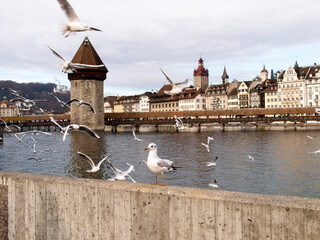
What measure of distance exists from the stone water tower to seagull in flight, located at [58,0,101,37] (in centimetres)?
5193

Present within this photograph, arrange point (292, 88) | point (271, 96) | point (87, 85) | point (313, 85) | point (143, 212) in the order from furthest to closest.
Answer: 1. point (271, 96)
2. point (292, 88)
3. point (313, 85)
4. point (87, 85)
5. point (143, 212)

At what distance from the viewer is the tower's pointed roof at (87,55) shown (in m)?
57.4

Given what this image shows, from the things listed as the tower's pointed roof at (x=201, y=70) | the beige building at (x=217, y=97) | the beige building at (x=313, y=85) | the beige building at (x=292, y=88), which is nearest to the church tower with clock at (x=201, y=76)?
the tower's pointed roof at (x=201, y=70)

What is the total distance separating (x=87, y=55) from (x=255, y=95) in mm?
43322

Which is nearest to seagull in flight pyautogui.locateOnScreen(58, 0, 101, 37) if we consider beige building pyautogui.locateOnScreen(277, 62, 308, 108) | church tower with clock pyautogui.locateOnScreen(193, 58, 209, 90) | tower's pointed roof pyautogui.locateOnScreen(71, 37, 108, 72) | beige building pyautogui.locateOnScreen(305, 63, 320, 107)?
tower's pointed roof pyautogui.locateOnScreen(71, 37, 108, 72)

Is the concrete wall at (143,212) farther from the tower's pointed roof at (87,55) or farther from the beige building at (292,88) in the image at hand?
the beige building at (292,88)

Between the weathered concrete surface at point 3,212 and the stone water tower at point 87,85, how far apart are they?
172ft

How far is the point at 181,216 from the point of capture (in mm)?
4203

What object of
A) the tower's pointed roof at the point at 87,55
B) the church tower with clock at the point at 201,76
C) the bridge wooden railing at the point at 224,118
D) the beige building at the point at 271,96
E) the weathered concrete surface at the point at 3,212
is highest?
the church tower with clock at the point at 201,76

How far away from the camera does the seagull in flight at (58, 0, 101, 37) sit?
586 centimetres

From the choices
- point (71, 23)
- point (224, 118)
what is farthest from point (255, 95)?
point (71, 23)

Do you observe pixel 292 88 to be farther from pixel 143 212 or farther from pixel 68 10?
pixel 143 212

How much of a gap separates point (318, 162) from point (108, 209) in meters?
16.3

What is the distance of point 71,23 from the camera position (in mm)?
6109
